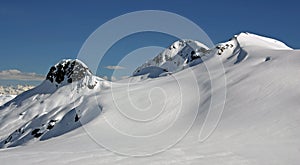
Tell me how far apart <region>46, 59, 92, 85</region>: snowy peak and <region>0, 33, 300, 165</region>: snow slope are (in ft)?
237

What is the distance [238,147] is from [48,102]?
110388mm

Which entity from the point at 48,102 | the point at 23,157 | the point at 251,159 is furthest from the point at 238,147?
the point at 48,102

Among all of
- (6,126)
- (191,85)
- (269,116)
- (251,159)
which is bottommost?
(251,159)

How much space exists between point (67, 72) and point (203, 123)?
124746mm

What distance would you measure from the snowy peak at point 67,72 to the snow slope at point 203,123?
7227cm

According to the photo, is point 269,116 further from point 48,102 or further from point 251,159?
point 48,102

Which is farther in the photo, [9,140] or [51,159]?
[9,140]

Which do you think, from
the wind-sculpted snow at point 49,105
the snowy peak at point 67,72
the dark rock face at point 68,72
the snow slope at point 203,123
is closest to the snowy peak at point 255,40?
the snow slope at point 203,123

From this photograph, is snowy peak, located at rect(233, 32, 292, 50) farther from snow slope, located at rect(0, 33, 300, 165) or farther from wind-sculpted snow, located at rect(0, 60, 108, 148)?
wind-sculpted snow, located at rect(0, 60, 108, 148)

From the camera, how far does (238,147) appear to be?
17.4 metres

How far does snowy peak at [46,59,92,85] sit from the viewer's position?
455 feet

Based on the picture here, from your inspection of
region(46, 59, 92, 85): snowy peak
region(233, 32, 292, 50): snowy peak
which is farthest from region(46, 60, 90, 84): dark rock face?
region(233, 32, 292, 50): snowy peak

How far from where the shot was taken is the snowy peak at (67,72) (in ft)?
455

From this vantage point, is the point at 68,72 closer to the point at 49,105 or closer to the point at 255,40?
the point at 49,105
